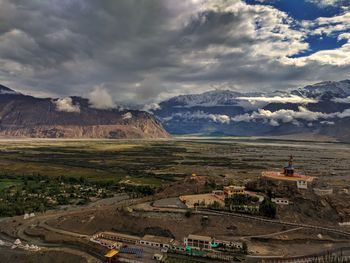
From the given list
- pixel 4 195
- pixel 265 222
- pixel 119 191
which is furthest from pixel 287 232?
pixel 4 195

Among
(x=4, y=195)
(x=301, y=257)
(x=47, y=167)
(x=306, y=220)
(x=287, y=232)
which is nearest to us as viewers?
(x=301, y=257)

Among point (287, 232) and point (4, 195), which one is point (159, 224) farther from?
point (4, 195)

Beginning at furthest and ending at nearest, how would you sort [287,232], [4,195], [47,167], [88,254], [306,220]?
[47,167] < [4,195] < [306,220] < [287,232] < [88,254]

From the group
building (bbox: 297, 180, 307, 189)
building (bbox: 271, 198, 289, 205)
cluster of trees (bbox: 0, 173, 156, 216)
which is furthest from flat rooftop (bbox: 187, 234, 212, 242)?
cluster of trees (bbox: 0, 173, 156, 216)

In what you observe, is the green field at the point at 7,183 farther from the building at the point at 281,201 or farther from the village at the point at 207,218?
the building at the point at 281,201

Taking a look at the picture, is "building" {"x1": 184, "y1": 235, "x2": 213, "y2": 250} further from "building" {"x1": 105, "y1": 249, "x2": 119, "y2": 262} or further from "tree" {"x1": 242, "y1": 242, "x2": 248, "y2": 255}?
"building" {"x1": 105, "y1": 249, "x2": 119, "y2": 262}

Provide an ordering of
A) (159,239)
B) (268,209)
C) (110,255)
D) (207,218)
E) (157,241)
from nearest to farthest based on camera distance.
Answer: (110,255) < (157,241) < (159,239) < (207,218) < (268,209)

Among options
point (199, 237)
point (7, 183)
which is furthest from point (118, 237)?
point (7, 183)

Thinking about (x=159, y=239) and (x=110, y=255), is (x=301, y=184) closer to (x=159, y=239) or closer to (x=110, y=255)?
(x=159, y=239)

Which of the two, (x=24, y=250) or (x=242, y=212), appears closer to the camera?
(x=24, y=250)
